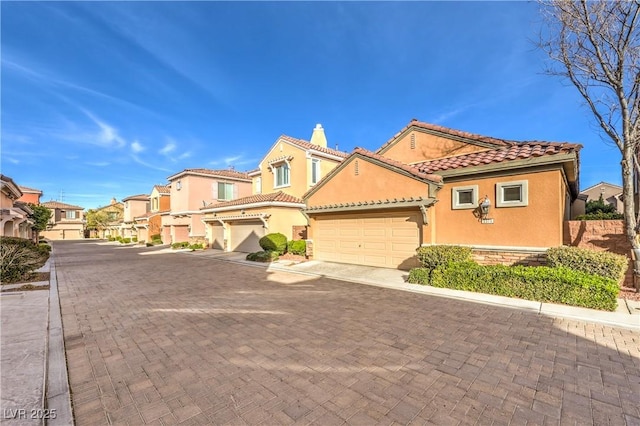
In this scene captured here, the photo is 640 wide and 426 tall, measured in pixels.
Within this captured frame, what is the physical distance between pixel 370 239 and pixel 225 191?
22.7 meters

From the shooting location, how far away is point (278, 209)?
748 inches

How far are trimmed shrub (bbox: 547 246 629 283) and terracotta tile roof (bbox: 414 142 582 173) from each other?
323 cm

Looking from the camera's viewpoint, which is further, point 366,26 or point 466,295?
point 366,26

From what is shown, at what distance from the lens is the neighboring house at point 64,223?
185ft

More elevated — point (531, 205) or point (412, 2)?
point (412, 2)

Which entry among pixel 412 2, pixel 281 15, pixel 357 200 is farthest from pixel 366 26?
pixel 357 200

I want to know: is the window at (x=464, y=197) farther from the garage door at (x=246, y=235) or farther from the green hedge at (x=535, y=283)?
the garage door at (x=246, y=235)

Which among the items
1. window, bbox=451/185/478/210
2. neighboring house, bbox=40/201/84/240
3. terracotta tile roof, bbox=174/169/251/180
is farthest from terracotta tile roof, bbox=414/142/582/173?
neighboring house, bbox=40/201/84/240

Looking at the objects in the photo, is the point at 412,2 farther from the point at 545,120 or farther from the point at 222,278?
the point at 222,278

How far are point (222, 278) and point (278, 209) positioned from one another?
26.1 feet

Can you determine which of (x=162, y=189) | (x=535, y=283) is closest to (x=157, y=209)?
(x=162, y=189)

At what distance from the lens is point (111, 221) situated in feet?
177

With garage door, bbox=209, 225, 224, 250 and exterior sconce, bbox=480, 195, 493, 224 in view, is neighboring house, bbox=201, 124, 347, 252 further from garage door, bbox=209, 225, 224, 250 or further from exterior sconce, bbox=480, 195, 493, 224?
exterior sconce, bbox=480, 195, 493, 224

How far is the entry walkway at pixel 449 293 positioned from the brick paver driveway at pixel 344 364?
494mm
